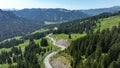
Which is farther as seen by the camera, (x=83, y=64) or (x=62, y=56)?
(x=62, y=56)

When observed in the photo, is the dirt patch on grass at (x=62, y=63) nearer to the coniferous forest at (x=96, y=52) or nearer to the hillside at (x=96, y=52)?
the hillside at (x=96, y=52)

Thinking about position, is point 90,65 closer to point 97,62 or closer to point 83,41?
point 97,62

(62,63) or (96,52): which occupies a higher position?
(96,52)

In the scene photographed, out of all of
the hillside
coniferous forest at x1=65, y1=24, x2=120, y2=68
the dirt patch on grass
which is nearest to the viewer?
coniferous forest at x1=65, y1=24, x2=120, y2=68

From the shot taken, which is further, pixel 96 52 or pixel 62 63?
pixel 62 63

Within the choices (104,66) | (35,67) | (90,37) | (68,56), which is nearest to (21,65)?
(35,67)

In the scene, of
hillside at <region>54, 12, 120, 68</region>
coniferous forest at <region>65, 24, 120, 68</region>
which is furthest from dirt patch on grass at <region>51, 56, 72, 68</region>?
coniferous forest at <region>65, 24, 120, 68</region>

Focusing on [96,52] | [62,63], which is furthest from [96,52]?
[62,63]

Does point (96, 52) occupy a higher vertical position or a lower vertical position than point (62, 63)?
higher

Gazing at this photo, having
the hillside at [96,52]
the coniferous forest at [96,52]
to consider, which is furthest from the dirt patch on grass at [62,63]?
the coniferous forest at [96,52]

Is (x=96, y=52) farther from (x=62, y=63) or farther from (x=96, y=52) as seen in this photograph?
(x=62, y=63)

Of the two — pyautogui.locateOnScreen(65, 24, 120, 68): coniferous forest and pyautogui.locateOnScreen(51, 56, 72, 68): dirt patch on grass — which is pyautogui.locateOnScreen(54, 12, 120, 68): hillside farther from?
pyautogui.locateOnScreen(51, 56, 72, 68): dirt patch on grass
